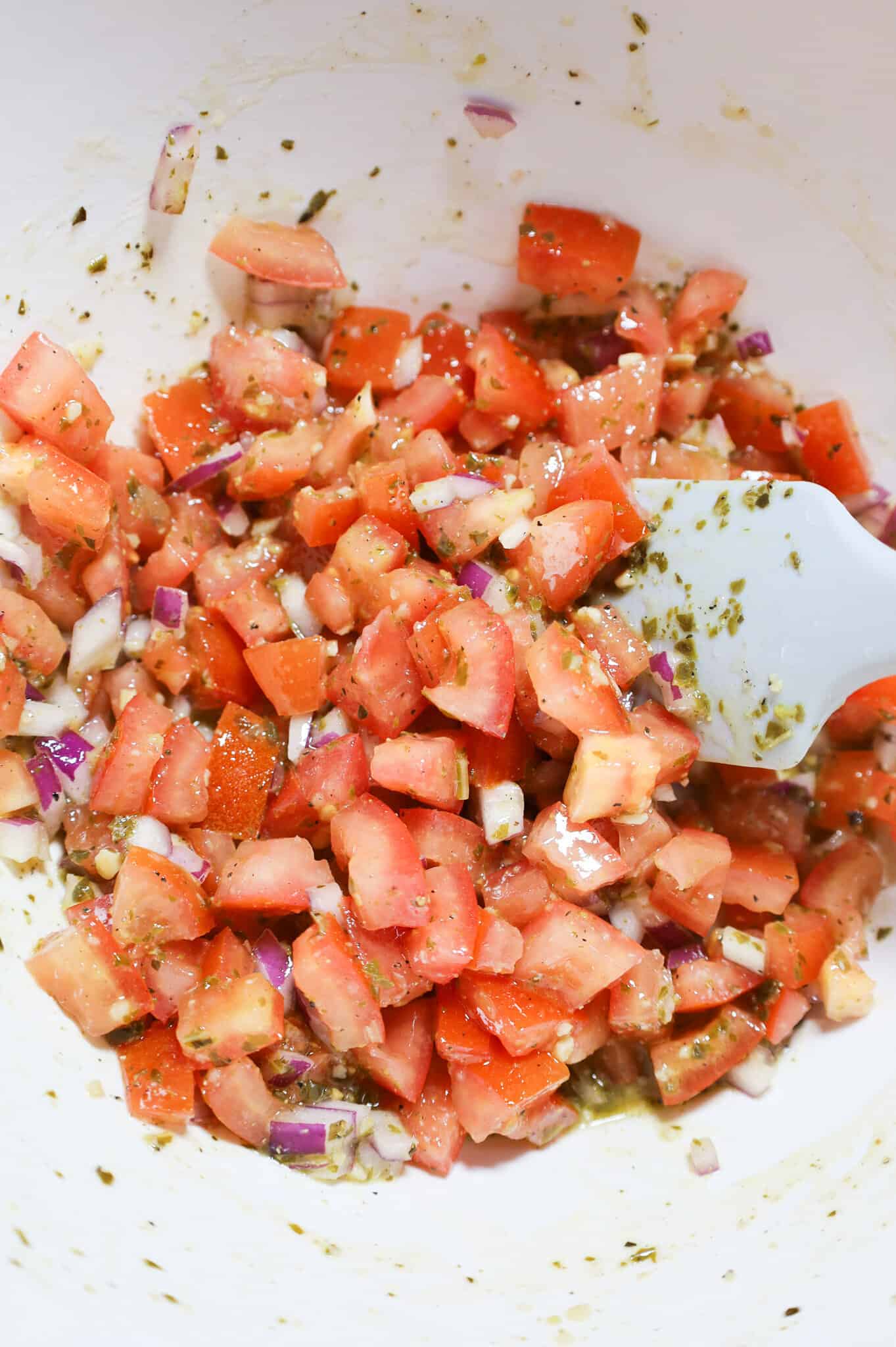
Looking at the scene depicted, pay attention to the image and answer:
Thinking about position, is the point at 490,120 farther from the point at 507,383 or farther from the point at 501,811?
→ the point at 501,811

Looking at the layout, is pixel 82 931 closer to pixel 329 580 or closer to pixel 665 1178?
pixel 329 580

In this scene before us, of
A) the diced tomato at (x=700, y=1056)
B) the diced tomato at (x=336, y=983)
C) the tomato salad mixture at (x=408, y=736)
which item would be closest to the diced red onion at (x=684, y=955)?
the tomato salad mixture at (x=408, y=736)

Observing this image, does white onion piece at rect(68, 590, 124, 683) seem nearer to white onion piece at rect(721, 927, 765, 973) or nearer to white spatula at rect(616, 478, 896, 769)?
white spatula at rect(616, 478, 896, 769)

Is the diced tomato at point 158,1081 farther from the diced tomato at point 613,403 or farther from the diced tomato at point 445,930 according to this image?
the diced tomato at point 613,403

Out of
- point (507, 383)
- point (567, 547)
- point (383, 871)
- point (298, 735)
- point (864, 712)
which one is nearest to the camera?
A: point (383, 871)

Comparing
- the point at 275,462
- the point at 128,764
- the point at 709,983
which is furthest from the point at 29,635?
the point at 709,983

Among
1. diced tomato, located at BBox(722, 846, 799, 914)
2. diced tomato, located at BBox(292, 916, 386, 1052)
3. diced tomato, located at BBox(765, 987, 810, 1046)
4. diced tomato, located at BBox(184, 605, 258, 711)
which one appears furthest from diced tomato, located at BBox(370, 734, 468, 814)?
diced tomato, located at BBox(765, 987, 810, 1046)
